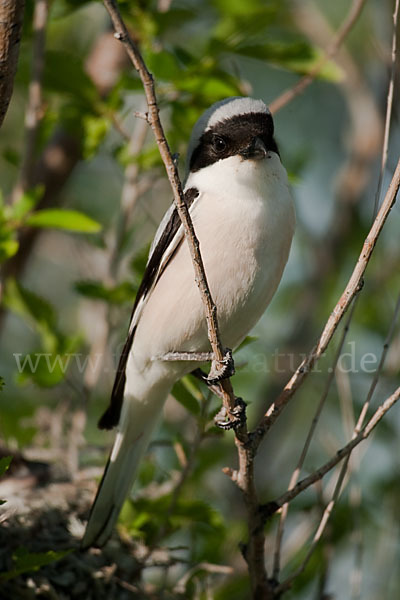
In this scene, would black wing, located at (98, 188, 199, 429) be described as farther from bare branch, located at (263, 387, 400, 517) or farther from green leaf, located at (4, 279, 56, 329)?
bare branch, located at (263, 387, 400, 517)

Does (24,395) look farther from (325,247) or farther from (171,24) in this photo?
(171,24)

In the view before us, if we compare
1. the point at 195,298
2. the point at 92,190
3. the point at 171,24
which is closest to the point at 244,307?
the point at 195,298

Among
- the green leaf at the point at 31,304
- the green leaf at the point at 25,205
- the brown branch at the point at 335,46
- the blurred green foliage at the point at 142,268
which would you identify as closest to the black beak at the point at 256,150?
the blurred green foliage at the point at 142,268

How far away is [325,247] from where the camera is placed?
6852 mm

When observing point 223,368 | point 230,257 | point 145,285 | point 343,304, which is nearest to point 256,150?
point 230,257

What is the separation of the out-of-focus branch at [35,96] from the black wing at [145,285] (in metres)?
1.00

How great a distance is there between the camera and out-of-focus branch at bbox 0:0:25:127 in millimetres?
2635

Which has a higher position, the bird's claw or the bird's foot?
the bird's claw

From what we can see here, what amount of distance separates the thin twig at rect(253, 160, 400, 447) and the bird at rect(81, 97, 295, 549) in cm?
57

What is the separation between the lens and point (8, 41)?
2684 mm

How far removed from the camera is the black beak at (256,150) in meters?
3.41

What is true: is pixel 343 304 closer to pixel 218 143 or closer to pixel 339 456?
pixel 339 456

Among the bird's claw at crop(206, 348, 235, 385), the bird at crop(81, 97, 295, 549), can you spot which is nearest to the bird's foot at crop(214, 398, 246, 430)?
the bird's claw at crop(206, 348, 235, 385)

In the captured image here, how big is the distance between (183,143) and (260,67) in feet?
14.5
